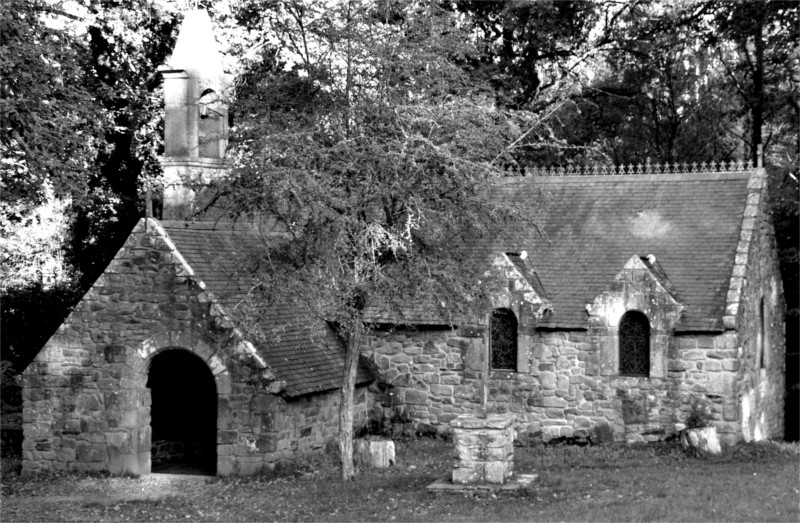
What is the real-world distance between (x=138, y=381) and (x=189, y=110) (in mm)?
5588

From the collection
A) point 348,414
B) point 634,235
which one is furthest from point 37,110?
point 634,235

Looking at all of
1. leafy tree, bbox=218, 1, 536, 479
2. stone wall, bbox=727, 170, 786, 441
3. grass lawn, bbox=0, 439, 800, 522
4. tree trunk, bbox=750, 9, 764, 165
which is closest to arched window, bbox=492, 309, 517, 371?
grass lawn, bbox=0, 439, 800, 522

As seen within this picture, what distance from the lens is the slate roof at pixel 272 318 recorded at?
58.2 feet

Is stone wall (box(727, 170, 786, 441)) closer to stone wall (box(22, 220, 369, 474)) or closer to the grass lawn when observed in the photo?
the grass lawn

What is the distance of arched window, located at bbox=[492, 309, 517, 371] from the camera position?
2061 centimetres

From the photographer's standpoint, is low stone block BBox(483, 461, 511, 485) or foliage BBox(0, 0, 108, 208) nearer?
low stone block BBox(483, 461, 511, 485)

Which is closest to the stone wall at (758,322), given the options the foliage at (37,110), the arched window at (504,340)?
the arched window at (504,340)

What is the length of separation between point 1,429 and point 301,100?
38.7ft

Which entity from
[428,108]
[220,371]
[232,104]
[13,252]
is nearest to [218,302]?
[220,371]

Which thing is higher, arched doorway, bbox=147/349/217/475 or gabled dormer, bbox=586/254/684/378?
gabled dormer, bbox=586/254/684/378

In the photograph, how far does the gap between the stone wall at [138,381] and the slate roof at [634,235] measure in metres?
5.35

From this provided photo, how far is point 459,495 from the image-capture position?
14.8 metres

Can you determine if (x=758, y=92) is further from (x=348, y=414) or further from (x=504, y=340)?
(x=348, y=414)

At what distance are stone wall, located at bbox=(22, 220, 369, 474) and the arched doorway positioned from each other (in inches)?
95.5
